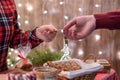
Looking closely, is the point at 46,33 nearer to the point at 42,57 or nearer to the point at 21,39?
the point at 21,39

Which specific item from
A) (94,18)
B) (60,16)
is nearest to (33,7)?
(60,16)

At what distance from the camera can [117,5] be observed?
318 cm

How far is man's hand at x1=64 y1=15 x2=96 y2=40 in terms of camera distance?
1200mm

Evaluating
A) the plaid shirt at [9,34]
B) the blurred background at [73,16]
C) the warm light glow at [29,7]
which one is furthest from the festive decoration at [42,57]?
the warm light glow at [29,7]

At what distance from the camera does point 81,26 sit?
1222 mm

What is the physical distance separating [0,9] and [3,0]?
7 cm

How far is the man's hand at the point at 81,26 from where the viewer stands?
1.20 meters

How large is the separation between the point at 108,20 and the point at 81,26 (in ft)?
0.40

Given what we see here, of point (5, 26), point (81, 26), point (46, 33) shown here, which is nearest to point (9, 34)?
point (5, 26)

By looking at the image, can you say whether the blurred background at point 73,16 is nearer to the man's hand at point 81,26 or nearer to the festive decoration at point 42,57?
the festive decoration at point 42,57

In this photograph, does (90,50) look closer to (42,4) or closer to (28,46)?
(42,4)

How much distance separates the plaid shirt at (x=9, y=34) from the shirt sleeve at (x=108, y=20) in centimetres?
48

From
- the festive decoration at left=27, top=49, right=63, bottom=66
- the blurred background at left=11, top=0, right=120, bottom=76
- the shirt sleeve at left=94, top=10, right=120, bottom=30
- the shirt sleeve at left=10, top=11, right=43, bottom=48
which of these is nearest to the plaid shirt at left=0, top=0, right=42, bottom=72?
the shirt sleeve at left=10, top=11, right=43, bottom=48

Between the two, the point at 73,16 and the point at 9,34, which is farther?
the point at 73,16
